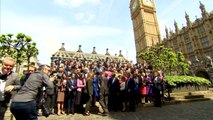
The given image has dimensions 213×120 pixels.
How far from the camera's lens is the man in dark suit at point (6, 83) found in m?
3.40

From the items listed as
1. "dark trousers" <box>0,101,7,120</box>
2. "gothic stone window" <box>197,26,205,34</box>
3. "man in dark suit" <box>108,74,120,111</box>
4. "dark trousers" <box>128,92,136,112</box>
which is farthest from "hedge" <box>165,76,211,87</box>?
"gothic stone window" <box>197,26,205,34</box>

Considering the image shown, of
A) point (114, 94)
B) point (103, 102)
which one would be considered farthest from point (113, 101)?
point (103, 102)

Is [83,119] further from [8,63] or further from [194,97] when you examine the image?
[194,97]

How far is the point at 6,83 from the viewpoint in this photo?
136 inches

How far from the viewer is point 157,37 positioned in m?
76.5

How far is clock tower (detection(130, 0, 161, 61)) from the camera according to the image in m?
73.8

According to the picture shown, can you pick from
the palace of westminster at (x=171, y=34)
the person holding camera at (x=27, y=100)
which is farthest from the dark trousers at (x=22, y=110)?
the palace of westminster at (x=171, y=34)

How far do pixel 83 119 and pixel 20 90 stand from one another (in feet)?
12.4

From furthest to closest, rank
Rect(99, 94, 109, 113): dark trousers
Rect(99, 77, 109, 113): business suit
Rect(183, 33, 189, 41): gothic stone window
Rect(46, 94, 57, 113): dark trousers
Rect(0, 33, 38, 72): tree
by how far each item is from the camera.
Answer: Rect(183, 33, 189, 41): gothic stone window
Rect(0, 33, 38, 72): tree
Rect(99, 77, 109, 113): business suit
Rect(99, 94, 109, 113): dark trousers
Rect(46, 94, 57, 113): dark trousers

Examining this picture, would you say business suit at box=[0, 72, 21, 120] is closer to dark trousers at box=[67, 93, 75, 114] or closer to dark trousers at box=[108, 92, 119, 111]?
dark trousers at box=[67, 93, 75, 114]

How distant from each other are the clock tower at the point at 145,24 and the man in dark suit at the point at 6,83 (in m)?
71.1

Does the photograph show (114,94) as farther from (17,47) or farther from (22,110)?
(17,47)

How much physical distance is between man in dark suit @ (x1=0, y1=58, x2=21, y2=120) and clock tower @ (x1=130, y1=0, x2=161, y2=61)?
233 feet

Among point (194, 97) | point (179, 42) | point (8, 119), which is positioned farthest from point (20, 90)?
point (179, 42)
